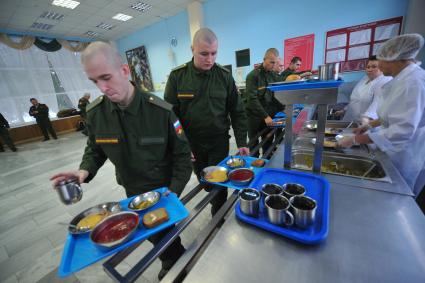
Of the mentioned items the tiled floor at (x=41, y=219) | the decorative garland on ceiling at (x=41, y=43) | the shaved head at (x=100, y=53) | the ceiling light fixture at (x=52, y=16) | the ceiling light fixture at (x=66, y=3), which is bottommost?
the tiled floor at (x=41, y=219)

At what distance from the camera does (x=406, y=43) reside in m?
1.27

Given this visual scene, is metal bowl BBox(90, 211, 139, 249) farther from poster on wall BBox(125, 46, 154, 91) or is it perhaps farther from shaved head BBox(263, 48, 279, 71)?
poster on wall BBox(125, 46, 154, 91)

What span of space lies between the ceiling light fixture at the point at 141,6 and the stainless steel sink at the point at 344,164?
6.46m

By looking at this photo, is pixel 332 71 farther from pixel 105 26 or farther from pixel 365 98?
pixel 105 26

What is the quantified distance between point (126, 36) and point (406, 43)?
9.76m

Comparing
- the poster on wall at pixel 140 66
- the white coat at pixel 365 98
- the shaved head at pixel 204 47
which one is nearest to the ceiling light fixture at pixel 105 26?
the poster on wall at pixel 140 66

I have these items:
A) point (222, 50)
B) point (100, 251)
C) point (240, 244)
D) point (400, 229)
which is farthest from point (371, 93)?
point (222, 50)

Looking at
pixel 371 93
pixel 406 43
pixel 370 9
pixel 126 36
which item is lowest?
pixel 371 93

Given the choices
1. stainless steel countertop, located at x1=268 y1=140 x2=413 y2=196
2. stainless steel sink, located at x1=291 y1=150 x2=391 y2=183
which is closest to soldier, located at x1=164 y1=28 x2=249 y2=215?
stainless steel sink, located at x1=291 y1=150 x2=391 y2=183

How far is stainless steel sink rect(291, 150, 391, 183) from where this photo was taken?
1193 mm

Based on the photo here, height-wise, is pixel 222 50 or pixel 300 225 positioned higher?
pixel 222 50

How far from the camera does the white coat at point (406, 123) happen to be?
1.12m

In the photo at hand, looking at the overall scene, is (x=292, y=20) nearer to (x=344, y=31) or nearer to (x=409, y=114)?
(x=344, y=31)

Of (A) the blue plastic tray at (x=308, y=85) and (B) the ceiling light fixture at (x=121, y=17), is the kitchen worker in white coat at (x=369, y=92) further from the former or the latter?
(B) the ceiling light fixture at (x=121, y=17)
